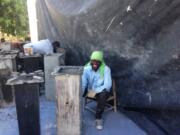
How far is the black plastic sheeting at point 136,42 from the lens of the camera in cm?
380

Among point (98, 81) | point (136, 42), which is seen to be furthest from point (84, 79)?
point (136, 42)

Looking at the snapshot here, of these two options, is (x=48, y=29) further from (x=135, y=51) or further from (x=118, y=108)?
(x=135, y=51)

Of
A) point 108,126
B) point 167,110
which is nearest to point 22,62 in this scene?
point 108,126

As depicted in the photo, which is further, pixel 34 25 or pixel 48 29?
pixel 34 25

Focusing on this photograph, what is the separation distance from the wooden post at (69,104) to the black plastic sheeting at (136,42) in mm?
751

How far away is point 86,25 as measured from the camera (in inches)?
209

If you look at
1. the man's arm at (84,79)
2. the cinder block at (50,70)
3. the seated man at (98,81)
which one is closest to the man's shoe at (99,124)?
the seated man at (98,81)

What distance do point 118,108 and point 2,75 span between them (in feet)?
6.35

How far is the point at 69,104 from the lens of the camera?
176 inches

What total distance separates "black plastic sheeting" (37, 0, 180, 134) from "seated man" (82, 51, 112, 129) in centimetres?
15

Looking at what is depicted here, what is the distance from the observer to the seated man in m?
5.04

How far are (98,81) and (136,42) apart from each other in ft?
3.71

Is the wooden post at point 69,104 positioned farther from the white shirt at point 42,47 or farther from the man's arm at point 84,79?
the white shirt at point 42,47

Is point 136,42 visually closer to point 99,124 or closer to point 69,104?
point 69,104
